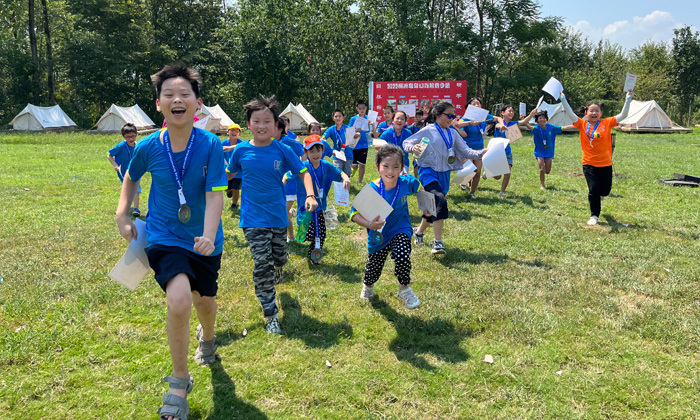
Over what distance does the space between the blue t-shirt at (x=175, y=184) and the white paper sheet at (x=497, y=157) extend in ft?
16.5

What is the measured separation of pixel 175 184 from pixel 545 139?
9.81 meters

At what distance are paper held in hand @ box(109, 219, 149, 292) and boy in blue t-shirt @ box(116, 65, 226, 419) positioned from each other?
6 centimetres

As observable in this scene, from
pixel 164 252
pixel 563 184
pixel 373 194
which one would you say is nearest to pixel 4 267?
pixel 164 252

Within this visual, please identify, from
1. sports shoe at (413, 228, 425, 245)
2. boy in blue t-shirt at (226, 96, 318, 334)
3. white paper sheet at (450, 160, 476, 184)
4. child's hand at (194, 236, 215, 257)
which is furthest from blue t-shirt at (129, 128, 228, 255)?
white paper sheet at (450, 160, 476, 184)

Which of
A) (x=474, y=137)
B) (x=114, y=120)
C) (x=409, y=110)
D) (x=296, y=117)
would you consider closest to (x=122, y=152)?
(x=474, y=137)

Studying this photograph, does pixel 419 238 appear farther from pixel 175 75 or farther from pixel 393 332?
pixel 175 75

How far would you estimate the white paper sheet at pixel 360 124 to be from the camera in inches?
416

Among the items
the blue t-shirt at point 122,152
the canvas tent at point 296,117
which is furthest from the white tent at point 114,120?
the blue t-shirt at point 122,152

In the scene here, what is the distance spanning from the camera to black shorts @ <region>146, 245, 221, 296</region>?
2.89 m

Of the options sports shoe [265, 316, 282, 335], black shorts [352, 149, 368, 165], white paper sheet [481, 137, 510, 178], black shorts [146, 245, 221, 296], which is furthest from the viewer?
black shorts [352, 149, 368, 165]

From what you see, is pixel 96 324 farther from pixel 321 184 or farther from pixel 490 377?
pixel 490 377

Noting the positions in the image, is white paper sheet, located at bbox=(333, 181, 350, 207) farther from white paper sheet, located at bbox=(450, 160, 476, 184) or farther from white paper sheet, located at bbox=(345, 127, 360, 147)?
white paper sheet, located at bbox=(345, 127, 360, 147)

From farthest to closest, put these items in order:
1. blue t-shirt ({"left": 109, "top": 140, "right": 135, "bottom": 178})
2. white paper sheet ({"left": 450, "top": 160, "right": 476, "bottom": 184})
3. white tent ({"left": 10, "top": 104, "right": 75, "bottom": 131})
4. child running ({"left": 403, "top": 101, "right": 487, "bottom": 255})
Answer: white tent ({"left": 10, "top": 104, "right": 75, "bottom": 131})
white paper sheet ({"left": 450, "top": 160, "right": 476, "bottom": 184})
blue t-shirt ({"left": 109, "top": 140, "right": 135, "bottom": 178})
child running ({"left": 403, "top": 101, "right": 487, "bottom": 255})

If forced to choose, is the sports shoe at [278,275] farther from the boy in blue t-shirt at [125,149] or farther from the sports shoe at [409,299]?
the boy in blue t-shirt at [125,149]
